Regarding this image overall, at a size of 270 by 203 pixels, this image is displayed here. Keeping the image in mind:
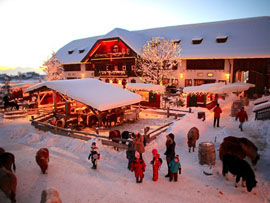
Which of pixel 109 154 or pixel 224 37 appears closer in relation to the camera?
pixel 109 154

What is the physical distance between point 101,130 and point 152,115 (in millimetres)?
6401

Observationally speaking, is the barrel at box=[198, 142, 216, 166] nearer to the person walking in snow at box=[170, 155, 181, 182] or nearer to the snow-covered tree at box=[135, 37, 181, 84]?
the person walking in snow at box=[170, 155, 181, 182]

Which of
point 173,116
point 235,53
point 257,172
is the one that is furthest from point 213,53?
point 257,172

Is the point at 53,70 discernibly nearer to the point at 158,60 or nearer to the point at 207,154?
the point at 158,60

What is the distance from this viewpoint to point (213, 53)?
86.0 ft

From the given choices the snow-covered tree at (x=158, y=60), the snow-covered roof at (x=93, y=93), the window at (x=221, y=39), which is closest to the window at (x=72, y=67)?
the snow-covered tree at (x=158, y=60)

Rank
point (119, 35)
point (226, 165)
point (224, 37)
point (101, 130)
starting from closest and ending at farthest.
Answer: point (226, 165) → point (101, 130) → point (224, 37) → point (119, 35)

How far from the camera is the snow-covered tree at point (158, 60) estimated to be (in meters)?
27.6

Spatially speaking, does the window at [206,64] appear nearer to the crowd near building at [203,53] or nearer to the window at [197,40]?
the crowd near building at [203,53]

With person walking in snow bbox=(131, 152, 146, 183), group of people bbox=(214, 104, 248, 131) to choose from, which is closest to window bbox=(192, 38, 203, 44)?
group of people bbox=(214, 104, 248, 131)

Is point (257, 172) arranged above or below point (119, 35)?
below

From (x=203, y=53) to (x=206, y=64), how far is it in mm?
1540

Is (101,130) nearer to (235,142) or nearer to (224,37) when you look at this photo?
(235,142)

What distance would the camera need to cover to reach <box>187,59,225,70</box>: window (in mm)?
26122
